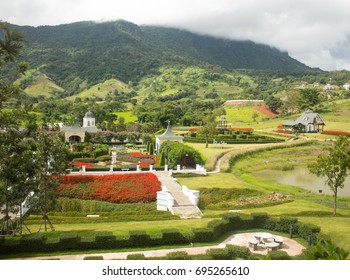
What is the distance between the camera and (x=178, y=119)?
8806 centimetres

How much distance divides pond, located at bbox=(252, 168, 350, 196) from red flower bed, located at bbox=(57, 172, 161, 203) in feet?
48.4

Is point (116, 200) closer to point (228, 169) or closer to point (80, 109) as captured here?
point (228, 169)

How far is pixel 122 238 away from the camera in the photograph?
15.0 m

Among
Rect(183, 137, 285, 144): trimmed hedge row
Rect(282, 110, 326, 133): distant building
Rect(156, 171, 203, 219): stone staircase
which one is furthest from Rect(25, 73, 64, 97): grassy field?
Rect(156, 171, 203, 219): stone staircase

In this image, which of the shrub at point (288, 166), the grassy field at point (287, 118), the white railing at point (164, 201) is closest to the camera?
the white railing at point (164, 201)

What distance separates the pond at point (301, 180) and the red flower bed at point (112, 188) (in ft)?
48.4

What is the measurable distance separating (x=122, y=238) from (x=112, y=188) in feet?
39.0

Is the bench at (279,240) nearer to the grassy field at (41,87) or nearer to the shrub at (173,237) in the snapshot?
the shrub at (173,237)

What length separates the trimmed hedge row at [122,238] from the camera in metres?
14.1

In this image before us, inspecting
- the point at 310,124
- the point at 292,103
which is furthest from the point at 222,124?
the point at 292,103

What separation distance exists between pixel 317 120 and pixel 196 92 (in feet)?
252

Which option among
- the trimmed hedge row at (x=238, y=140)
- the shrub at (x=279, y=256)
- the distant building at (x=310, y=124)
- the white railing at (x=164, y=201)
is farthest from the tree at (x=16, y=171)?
the distant building at (x=310, y=124)

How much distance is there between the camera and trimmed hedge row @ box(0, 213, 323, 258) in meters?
14.1

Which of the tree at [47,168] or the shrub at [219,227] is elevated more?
the tree at [47,168]
